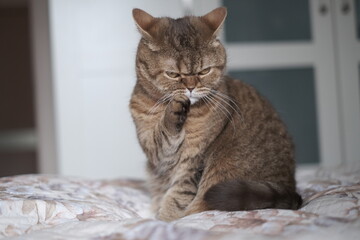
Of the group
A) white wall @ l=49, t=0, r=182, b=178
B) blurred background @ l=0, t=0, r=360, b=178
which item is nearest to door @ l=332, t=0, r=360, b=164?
blurred background @ l=0, t=0, r=360, b=178

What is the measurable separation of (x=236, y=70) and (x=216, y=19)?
4.05ft

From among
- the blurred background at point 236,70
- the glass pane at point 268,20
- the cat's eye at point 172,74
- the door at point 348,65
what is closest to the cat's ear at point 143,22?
the cat's eye at point 172,74

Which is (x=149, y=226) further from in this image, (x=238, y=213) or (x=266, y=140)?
(x=266, y=140)

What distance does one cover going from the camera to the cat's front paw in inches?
48.8

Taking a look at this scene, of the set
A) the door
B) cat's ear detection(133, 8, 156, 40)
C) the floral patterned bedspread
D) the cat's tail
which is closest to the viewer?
the floral patterned bedspread

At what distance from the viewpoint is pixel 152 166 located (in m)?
1.54

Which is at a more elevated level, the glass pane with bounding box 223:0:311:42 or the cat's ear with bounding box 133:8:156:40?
the glass pane with bounding box 223:0:311:42

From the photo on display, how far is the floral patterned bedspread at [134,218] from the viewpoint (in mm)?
844

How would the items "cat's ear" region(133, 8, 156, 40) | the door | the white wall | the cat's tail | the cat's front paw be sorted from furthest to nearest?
the door, the white wall, "cat's ear" region(133, 8, 156, 40), the cat's front paw, the cat's tail

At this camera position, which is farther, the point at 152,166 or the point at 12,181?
the point at 152,166

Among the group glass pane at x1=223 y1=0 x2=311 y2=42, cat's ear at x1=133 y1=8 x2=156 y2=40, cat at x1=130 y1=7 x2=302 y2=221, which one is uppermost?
glass pane at x1=223 y1=0 x2=311 y2=42

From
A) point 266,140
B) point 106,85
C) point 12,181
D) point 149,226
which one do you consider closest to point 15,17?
point 106,85

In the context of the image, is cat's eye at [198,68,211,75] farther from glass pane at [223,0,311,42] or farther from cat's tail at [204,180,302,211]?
glass pane at [223,0,311,42]

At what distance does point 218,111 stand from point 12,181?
72 centimetres
